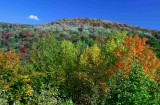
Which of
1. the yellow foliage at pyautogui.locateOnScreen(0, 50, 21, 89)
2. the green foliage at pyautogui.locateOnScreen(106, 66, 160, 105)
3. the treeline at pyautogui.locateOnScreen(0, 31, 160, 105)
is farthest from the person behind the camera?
the yellow foliage at pyautogui.locateOnScreen(0, 50, 21, 89)

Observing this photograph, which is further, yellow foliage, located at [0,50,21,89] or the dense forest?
yellow foliage, located at [0,50,21,89]

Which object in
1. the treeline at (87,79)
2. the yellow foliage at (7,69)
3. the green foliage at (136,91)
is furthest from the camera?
the yellow foliage at (7,69)

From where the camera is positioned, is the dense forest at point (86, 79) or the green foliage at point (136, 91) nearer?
the green foliage at point (136, 91)

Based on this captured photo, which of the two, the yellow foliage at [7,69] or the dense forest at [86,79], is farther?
the yellow foliage at [7,69]

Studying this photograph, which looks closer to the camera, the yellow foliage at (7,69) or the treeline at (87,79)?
the treeline at (87,79)

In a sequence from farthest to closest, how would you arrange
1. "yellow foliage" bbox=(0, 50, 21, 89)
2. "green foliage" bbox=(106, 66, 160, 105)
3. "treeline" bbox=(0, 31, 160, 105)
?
"yellow foliage" bbox=(0, 50, 21, 89)
"treeline" bbox=(0, 31, 160, 105)
"green foliage" bbox=(106, 66, 160, 105)

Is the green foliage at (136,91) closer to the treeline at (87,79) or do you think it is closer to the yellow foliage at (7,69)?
the treeline at (87,79)

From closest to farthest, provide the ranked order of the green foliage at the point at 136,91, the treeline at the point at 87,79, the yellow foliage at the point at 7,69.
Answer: the green foliage at the point at 136,91
the treeline at the point at 87,79
the yellow foliage at the point at 7,69

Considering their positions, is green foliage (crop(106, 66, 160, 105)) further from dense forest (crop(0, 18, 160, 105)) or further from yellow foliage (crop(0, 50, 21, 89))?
yellow foliage (crop(0, 50, 21, 89))

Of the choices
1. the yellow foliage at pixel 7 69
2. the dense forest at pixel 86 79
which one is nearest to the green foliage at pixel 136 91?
the dense forest at pixel 86 79

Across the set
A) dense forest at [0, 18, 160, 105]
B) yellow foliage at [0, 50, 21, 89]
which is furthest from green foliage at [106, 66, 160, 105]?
yellow foliage at [0, 50, 21, 89]

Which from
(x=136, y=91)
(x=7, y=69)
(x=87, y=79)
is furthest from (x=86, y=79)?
(x=7, y=69)

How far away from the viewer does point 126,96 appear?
662cm

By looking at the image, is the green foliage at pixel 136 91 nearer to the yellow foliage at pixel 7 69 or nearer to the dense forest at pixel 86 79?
the dense forest at pixel 86 79
